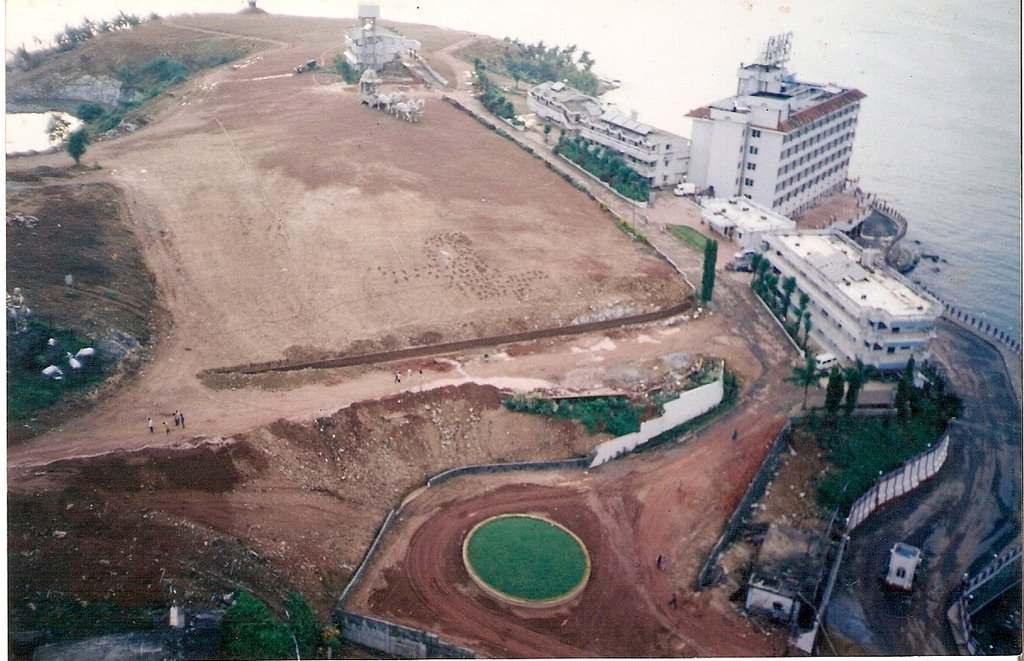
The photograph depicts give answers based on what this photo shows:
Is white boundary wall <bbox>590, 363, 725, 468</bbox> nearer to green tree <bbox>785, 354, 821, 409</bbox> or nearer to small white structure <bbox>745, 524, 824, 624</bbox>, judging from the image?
green tree <bbox>785, 354, 821, 409</bbox>

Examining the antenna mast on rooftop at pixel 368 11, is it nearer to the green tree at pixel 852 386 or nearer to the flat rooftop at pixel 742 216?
the flat rooftop at pixel 742 216

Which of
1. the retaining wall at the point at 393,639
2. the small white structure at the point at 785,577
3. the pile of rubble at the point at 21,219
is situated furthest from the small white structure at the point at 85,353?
the small white structure at the point at 785,577

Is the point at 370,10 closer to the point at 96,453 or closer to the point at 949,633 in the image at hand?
the point at 96,453

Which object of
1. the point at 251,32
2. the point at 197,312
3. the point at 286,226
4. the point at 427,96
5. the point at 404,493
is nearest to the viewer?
the point at 404,493

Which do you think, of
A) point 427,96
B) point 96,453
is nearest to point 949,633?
point 96,453

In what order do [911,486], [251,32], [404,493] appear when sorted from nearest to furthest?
[404,493], [911,486], [251,32]

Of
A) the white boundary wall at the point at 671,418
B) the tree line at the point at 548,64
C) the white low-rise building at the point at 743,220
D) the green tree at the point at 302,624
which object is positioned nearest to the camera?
the green tree at the point at 302,624
